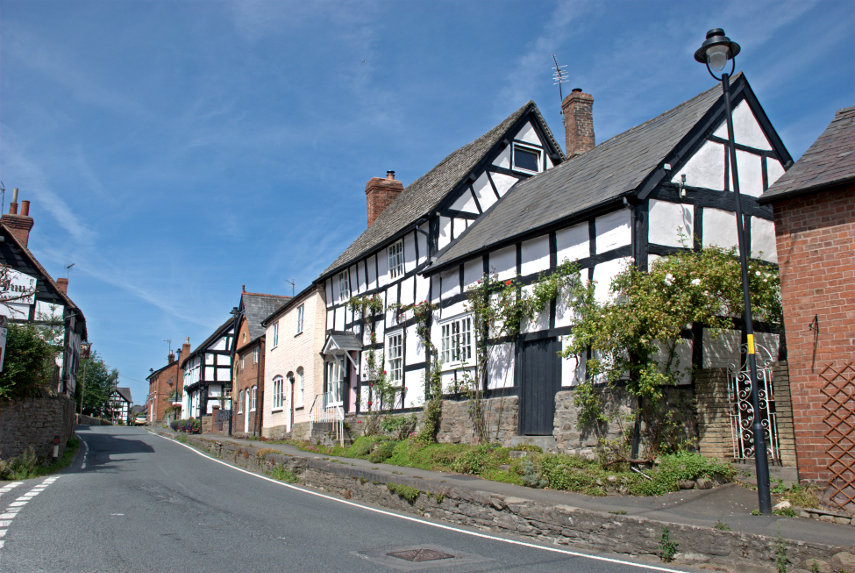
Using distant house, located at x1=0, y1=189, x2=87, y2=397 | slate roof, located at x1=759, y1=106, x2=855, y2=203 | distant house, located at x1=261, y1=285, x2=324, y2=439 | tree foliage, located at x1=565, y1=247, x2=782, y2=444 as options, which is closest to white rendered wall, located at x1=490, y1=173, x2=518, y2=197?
tree foliage, located at x1=565, y1=247, x2=782, y2=444

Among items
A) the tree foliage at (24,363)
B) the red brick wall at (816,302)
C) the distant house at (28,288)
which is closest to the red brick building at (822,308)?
the red brick wall at (816,302)

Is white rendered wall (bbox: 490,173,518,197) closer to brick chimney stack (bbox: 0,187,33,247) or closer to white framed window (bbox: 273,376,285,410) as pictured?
white framed window (bbox: 273,376,285,410)

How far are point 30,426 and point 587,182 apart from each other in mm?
16640

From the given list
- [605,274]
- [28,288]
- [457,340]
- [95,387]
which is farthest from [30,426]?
[95,387]

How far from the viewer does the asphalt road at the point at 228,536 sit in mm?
7184

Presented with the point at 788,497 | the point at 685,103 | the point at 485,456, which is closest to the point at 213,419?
the point at 485,456

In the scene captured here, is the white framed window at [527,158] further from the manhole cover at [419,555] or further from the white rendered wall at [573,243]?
the manhole cover at [419,555]

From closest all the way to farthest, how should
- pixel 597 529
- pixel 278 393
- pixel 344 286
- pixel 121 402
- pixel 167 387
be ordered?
pixel 597 529, pixel 344 286, pixel 278 393, pixel 167 387, pixel 121 402

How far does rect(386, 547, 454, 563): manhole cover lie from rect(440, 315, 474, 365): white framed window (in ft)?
28.6

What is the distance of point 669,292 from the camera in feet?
38.4

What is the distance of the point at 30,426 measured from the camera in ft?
61.4

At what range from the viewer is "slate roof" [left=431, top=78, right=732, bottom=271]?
13742 millimetres

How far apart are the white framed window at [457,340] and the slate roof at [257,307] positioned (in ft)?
77.6

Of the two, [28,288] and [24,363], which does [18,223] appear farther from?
[24,363]
